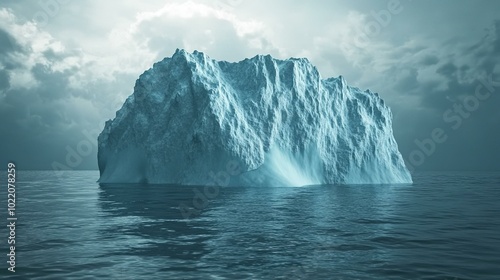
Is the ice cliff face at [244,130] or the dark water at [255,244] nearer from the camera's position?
the dark water at [255,244]

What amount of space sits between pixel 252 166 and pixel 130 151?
16117mm

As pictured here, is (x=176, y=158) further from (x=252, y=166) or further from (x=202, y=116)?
(x=252, y=166)

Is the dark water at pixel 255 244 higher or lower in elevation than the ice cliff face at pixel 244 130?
lower

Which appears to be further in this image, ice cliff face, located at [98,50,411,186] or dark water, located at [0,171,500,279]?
ice cliff face, located at [98,50,411,186]

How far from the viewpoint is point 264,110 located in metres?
39.4

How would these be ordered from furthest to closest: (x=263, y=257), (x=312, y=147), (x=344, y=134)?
1. (x=344, y=134)
2. (x=312, y=147)
3. (x=263, y=257)

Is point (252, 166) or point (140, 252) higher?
point (252, 166)

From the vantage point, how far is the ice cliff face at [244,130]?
35.9m

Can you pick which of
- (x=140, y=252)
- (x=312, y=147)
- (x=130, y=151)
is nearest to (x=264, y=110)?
(x=312, y=147)

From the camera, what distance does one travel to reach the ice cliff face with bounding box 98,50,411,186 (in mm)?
35938

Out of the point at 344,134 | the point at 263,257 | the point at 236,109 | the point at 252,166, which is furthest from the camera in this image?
the point at 344,134

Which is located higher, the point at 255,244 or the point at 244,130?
the point at 244,130

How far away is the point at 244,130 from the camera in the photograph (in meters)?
36.8

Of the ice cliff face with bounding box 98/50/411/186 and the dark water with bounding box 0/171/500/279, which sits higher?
the ice cliff face with bounding box 98/50/411/186
